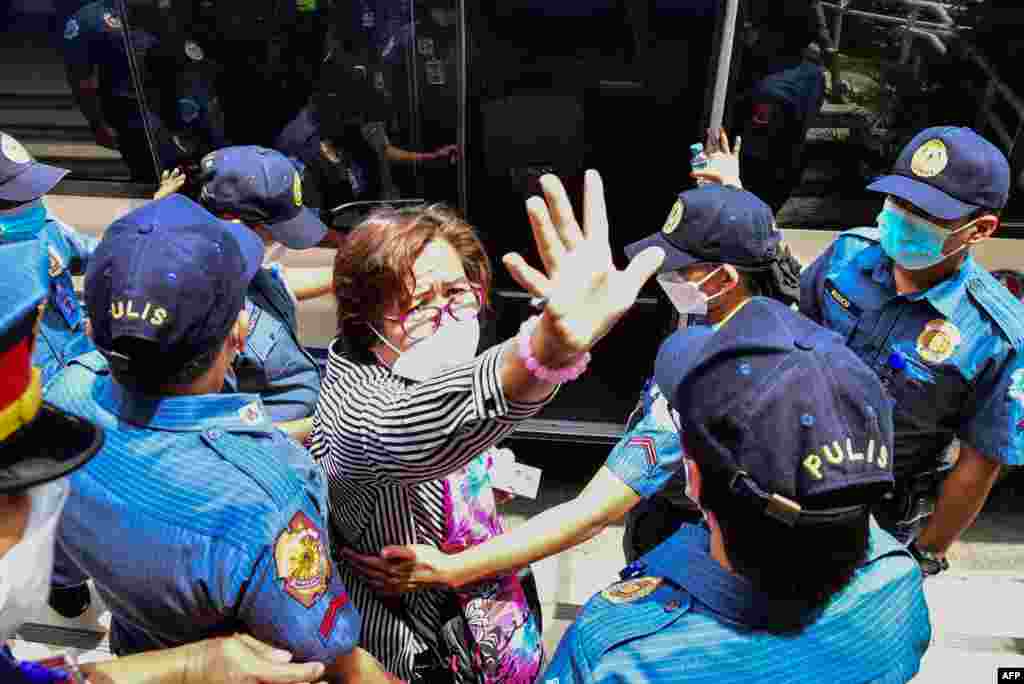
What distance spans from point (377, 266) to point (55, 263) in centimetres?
144

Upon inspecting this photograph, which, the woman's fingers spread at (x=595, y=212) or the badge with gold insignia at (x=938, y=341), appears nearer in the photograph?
the woman's fingers spread at (x=595, y=212)

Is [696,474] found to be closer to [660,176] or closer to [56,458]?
[56,458]

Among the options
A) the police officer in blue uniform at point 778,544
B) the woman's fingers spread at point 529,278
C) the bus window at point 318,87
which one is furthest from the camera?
the bus window at point 318,87

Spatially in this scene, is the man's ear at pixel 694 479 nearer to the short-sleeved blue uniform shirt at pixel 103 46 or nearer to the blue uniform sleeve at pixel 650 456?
the blue uniform sleeve at pixel 650 456

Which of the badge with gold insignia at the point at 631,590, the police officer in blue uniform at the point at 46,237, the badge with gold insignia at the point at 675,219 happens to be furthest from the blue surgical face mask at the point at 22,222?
the badge with gold insignia at the point at 631,590

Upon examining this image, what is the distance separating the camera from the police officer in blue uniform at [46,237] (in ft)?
7.93

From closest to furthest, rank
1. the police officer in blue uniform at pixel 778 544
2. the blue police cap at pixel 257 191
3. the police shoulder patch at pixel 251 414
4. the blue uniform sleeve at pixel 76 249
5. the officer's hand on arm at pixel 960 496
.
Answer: the police officer in blue uniform at pixel 778 544 < the police shoulder patch at pixel 251 414 < the officer's hand on arm at pixel 960 496 < the blue police cap at pixel 257 191 < the blue uniform sleeve at pixel 76 249

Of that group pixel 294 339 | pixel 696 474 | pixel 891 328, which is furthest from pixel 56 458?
pixel 891 328

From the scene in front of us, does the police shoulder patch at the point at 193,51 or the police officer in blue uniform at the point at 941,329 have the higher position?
the police shoulder patch at the point at 193,51

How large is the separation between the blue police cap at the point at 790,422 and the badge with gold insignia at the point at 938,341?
1280 mm

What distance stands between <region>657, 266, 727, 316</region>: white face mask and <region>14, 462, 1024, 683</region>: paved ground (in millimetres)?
1363

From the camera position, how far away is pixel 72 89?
3500 mm

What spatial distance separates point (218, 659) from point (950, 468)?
2103mm

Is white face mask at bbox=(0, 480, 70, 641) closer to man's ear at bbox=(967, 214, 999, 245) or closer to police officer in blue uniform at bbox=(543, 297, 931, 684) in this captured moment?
police officer in blue uniform at bbox=(543, 297, 931, 684)
